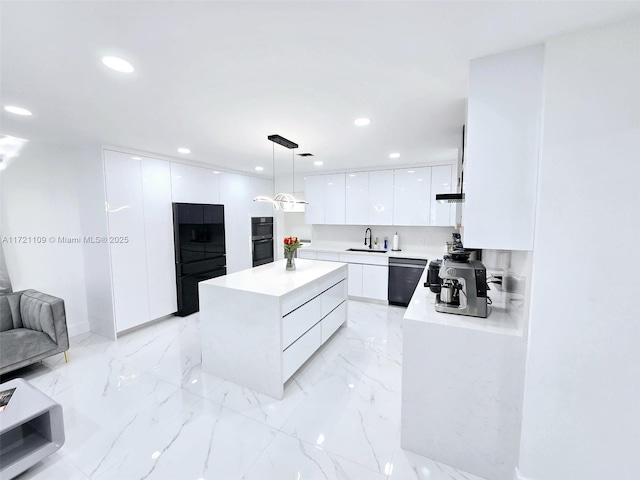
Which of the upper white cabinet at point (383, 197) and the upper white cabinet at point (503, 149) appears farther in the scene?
the upper white cabinet at point (383, 197)

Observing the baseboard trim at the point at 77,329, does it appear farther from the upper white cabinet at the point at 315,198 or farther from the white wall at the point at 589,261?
the white wall at the point at 589,261

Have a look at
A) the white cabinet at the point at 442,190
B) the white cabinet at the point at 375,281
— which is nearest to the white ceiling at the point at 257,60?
the white cabinet at the point at 442,190

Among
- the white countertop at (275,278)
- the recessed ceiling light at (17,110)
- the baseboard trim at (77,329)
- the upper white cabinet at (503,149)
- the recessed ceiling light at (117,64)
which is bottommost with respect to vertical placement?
the baseboard trim at (77,329)

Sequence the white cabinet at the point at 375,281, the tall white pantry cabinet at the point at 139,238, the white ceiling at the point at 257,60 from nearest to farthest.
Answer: the white ceiling at the point at 257,60, the tall white pantry cabinet at the point at 139,238, the white cabinet at the point at 375,281

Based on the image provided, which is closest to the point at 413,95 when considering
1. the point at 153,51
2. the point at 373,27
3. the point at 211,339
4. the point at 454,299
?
the point at 373,27

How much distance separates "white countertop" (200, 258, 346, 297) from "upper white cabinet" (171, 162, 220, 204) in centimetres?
181

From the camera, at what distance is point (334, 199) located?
5238mm

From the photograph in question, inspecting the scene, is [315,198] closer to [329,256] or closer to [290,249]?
[329,256]

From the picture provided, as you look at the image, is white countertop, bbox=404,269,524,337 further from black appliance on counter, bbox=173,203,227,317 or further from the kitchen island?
black appliance on counter, bbox=173,203,227,317

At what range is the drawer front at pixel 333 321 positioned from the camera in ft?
10.3

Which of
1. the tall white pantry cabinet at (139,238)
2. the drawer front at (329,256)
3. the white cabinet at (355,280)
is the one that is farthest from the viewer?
the drawer front at (329,256)

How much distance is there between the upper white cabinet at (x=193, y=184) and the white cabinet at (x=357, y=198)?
7.51 ft

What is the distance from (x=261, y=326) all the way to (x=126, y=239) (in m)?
2.39

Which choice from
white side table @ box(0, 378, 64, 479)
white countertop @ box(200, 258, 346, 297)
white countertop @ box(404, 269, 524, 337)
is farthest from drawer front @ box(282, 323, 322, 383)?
white side table @ box(0, 378, 64, 479)
